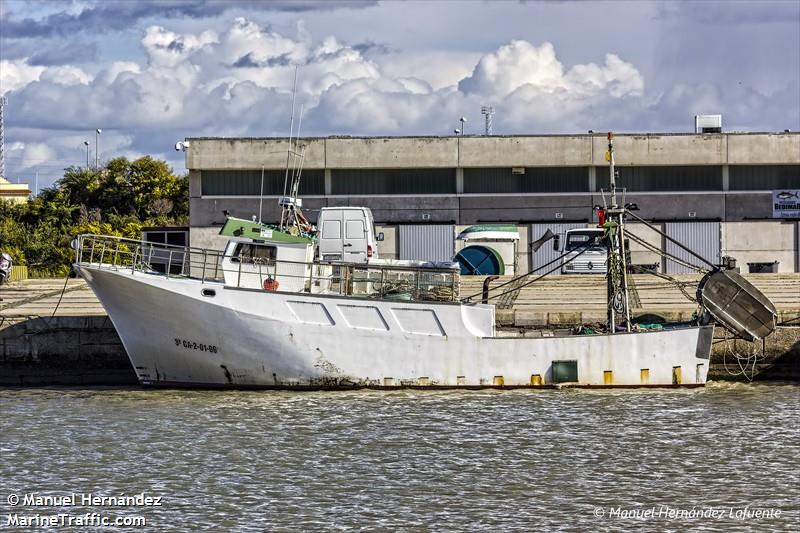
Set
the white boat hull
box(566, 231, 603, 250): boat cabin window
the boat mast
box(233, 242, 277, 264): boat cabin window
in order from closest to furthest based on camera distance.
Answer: the white boat hull < box(233, 242, 277, 264): boat cabin window < the boat mast < box(566, 231, 603, 250): boat cabin window

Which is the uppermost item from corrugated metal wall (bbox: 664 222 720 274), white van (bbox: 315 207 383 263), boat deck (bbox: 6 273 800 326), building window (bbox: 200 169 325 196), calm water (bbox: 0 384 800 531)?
building window (bbox: 200 169 325 196)

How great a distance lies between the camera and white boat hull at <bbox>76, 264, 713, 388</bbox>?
25984mm

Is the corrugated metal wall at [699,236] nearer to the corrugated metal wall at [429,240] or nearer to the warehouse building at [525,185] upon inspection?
the warehouse building at [525,185]

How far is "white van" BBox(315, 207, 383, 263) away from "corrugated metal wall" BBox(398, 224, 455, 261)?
1480 centimetres

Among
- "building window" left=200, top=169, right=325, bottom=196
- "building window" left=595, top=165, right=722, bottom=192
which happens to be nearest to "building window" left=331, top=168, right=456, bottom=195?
"building window" left=200, top=169, right=325, bottom=196

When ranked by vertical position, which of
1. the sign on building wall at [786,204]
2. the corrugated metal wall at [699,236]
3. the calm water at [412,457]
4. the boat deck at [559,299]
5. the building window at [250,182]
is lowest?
the calm water at [412,457]

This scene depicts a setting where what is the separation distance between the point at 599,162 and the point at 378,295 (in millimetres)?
20734

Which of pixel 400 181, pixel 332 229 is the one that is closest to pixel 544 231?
pixel 400 181

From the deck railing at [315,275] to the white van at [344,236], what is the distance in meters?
3.22

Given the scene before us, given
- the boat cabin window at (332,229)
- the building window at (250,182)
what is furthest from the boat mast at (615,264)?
the building window at (250,182)

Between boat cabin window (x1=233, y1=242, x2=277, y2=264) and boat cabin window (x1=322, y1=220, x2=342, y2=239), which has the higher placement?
boat cabin window (x1=322, y1=220, x2=342, y2=239)

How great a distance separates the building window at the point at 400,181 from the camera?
1811 inches

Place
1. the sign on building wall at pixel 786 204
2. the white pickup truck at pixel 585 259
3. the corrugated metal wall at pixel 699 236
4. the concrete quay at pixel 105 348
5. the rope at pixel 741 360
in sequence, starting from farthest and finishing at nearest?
the sign on building wall at pixel 786 204
the corrugated metal wall at pixel 699 236
the white pickup truck at pixel 585 259
the concrete quay at pixel 105 348
the rope at pixel 741 360

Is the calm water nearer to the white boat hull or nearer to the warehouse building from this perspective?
the white boat hull
